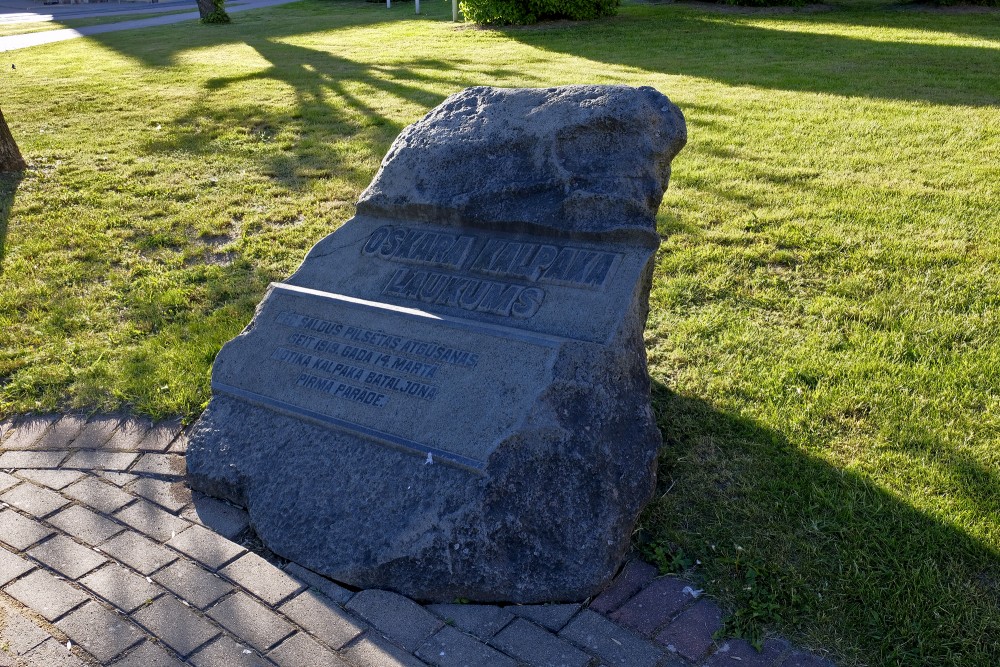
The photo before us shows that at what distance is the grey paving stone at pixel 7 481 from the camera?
335cm

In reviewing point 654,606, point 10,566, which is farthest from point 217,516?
point 654,606

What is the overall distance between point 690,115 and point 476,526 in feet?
21.8

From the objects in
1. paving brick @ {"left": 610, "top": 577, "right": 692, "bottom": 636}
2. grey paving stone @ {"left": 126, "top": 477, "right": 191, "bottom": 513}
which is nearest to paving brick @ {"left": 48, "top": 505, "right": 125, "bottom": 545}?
grey paving stone @ {"left": 126, "top": 477, "right": 191, "bottom": 513}

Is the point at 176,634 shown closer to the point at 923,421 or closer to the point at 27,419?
the point at 27,419

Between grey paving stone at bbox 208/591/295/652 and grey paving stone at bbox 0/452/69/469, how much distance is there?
1.30 m

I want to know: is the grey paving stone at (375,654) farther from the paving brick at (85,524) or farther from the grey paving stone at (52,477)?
the grey paving stone at (52,477)

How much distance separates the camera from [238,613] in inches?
105

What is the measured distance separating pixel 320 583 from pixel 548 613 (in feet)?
2.61

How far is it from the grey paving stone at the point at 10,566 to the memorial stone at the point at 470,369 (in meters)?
0.65

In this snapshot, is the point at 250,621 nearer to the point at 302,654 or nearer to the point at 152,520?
the point at 302,654

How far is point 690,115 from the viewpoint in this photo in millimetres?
8328

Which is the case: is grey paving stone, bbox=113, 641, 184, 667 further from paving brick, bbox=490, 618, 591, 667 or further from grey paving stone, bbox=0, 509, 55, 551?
paving brick, bbox=490, 618, 591, 667

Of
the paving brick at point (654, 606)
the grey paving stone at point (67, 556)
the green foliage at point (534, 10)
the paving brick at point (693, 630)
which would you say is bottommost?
the paving brick at point (693, 630)

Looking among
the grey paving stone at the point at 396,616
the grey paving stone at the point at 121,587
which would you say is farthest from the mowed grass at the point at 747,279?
the grey paving stone at the point at 121,587
